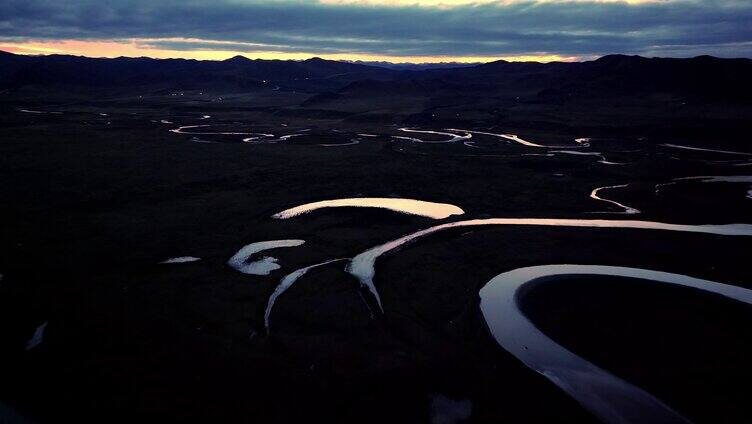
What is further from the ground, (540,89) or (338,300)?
(540,89)

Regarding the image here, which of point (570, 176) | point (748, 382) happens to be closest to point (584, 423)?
point (748, 382)

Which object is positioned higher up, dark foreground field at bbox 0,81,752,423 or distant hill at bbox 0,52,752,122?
distant hill at bbox 0,52,752,122

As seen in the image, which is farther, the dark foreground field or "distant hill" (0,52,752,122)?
"distant hill" (0,52,752,122)

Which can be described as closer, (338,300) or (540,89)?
(338,300)

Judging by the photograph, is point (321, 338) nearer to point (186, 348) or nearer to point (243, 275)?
point (186, 348)

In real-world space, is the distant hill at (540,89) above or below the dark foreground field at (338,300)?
above

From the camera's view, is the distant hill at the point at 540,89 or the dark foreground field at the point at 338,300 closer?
the dark foreground field at the point at 338,300

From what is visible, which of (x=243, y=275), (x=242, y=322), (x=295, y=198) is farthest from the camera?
(x=295, y=198)

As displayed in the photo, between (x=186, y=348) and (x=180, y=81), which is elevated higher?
(x=180, y=81)
